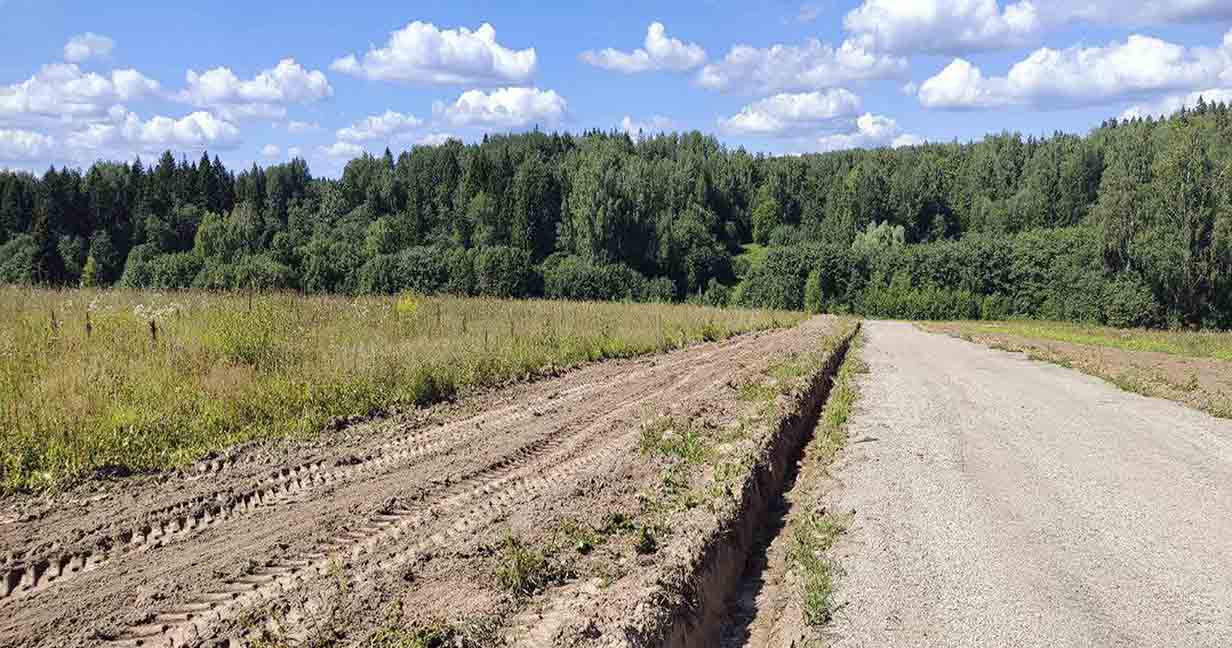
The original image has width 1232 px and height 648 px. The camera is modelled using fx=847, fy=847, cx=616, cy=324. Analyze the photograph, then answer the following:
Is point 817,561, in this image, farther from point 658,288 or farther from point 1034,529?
point 658,288

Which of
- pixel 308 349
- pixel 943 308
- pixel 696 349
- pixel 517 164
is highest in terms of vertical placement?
A: pixel 517 164

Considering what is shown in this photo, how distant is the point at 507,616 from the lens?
4258 millimetres

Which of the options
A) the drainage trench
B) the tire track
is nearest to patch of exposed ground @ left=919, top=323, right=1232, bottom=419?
the drainage trench

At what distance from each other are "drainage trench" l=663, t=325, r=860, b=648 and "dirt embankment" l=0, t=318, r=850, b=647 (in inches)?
1.6

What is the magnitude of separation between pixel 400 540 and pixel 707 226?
356 ft

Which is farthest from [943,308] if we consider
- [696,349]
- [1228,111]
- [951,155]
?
[951,155]

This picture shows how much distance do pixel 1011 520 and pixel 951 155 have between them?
151073 millimetres

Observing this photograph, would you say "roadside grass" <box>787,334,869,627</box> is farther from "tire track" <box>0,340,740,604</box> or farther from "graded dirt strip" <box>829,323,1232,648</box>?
"tire track" <box>0,340,740,604</box>

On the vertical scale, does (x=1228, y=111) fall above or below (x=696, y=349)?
above

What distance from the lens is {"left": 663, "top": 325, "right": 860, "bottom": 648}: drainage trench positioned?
486cm

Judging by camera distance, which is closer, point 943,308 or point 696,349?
point 696,349

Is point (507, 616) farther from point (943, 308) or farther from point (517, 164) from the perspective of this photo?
point (517, 164)

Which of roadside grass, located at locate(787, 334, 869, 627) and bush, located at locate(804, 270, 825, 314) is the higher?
roadside grass, located at locate(787, 334, 869, 627)

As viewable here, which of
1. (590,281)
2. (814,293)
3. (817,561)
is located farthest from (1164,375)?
(814,293)
